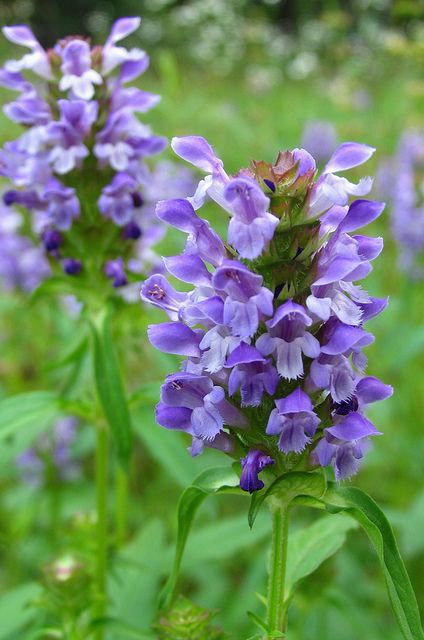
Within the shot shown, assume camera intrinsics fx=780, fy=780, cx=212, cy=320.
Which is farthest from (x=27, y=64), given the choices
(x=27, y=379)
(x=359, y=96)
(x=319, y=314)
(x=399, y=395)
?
(x=359, y=96)

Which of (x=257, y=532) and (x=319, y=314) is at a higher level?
(x=319, y=314)

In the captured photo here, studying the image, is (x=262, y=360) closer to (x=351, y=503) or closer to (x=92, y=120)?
(x=351, y=503)

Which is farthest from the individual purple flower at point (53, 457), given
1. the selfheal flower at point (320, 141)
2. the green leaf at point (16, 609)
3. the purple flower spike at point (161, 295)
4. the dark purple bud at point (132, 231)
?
the selfheal flower at point (320, 141)

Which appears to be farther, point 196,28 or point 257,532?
point 196,28

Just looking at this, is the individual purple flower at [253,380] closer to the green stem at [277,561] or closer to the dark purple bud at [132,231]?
the green stem at [277,561]

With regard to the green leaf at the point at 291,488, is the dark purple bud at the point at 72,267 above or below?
below

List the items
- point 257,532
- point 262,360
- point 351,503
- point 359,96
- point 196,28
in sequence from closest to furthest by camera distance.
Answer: point 262,360
point 351,503
point 257,532
point 359,96
point 196,28

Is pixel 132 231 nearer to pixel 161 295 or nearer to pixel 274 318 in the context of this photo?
pixel 161 295
